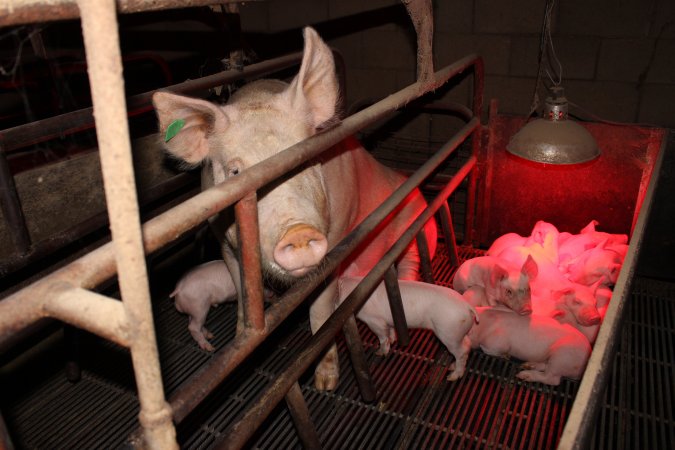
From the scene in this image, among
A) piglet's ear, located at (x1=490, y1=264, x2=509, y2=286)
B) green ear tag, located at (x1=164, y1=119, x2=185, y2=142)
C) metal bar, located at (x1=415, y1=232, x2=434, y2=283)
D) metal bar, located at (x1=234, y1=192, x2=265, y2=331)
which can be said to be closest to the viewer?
metal bar, located at (x1=234, y1=192, x2=265, y2=331)

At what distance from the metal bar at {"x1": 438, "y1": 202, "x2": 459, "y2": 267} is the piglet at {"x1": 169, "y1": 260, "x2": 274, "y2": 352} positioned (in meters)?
1.61

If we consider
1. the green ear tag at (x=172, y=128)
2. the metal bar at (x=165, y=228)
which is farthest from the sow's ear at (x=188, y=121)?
the metal bar at (x=165, y=228)

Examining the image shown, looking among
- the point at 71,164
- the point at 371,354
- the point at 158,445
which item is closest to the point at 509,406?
the point at 371,354

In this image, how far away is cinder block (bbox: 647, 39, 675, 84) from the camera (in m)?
4.10

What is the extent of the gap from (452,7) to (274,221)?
12.1 ft

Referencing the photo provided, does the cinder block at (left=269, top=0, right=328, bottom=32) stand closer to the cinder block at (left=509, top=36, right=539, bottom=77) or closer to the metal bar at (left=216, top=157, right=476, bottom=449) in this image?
the cinder block at (left=509, top=36, right=539, bottom=77)

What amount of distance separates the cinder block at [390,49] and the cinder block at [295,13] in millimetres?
525

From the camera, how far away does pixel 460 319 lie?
2824 mm

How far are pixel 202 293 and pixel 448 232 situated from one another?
1863 millimetres

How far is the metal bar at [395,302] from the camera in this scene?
2834 mm

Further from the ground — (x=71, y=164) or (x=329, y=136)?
(x=329, y=136)

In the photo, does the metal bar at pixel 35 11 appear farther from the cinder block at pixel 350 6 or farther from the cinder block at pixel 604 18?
the cinder block at pixel 350 6

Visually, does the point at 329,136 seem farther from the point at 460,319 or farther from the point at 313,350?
the point at 460,319

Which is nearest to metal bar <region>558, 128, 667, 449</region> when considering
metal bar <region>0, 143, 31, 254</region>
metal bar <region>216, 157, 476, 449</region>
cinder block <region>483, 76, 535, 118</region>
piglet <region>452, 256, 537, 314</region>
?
metal bar <region>216, 157, 476, 449</region>
